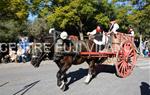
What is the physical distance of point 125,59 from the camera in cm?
1506

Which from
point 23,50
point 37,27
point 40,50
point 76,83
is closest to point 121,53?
point 76,83

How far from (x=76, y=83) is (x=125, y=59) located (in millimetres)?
2612

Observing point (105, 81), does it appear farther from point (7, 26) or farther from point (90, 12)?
point (7, 26)

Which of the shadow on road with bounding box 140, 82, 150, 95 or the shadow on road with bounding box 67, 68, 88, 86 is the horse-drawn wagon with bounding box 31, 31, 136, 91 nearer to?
the shadow on road with bounding box 67, 68, 88, 86

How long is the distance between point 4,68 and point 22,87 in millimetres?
6873

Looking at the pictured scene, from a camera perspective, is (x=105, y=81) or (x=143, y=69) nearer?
(x=105, y=81)

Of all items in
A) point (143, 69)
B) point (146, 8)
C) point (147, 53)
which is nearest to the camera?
point (143, 69)

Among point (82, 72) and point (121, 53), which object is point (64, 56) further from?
point (82, 72)

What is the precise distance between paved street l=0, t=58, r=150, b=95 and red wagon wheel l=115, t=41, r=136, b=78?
0.28 m

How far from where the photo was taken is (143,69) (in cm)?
1781

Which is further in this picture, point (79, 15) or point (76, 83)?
point (79, 15)

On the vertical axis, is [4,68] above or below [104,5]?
below

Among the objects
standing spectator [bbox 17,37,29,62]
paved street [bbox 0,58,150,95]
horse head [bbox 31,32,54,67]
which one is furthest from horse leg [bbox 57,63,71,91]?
standing spectator [bbox 17,37,29,62]

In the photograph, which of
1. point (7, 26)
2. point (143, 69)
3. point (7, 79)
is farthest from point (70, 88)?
point (7, 26)
